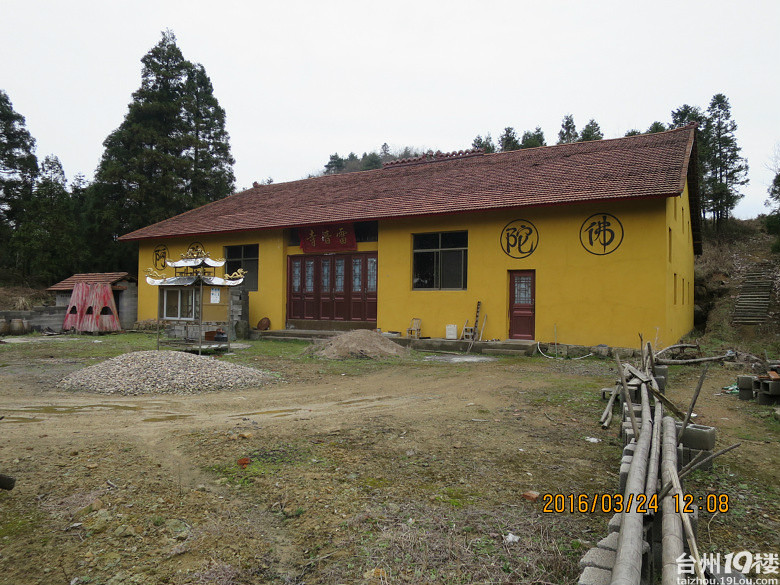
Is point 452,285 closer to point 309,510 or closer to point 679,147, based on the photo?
point 679,147

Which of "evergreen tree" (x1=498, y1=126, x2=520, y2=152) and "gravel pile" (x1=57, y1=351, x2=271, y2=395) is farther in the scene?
"evergreen tree" (x1=498, y1=126, x2=520, y2=152)

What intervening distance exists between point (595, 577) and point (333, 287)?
15.3m

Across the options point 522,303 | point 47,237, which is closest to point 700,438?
point 522,303

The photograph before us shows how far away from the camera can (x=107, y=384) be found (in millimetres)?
8242

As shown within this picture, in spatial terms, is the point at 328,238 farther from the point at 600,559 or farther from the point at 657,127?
the point at 657,127

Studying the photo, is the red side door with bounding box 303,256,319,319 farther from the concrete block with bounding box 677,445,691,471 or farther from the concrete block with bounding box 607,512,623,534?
the concrete block with bounding box 607,512,623,534

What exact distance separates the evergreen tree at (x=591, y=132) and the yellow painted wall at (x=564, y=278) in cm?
1930

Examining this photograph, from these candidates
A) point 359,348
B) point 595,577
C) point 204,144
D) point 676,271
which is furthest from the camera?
point 204,144

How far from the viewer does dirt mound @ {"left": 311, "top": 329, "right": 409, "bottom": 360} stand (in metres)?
12.2

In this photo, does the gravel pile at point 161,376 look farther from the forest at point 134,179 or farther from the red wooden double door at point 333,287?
the forest at point 134,179

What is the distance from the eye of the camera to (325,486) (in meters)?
3.85

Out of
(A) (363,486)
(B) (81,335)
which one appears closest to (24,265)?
(B) (81,335)

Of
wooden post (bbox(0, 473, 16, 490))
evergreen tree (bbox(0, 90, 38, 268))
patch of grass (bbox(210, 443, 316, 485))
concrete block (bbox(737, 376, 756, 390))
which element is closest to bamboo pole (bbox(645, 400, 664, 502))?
patch of grass (bbox(210, 443, 316, 485))

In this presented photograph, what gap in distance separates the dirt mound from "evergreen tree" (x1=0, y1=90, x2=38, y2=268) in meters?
23.9
